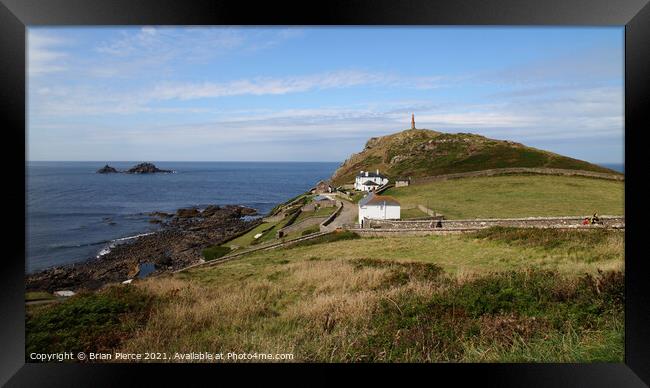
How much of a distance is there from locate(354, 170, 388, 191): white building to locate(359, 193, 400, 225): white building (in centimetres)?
397

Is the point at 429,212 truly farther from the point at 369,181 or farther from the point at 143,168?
the point at 143,168

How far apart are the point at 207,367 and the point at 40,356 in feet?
7.46

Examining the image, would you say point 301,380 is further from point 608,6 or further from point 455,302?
point 608,6

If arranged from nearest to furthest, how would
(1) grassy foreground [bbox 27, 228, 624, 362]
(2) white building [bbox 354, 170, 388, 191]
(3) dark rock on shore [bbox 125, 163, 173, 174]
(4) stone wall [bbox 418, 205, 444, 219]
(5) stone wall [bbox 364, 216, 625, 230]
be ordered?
(1) grassy foreground [bbox 27, 228, 624, 362] < (3) dark rock on shore [bbox 125, 163, 173, 174] < (5) stone wall [bbox 364, 216, 625, 230] < (4) stone wall [bbox 418, 205, 444, 219] < (2) white building [bbox 354, 170, 388, 191]

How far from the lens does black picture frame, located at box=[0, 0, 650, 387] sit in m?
4.20

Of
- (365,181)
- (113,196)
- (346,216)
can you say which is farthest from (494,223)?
(113,196)

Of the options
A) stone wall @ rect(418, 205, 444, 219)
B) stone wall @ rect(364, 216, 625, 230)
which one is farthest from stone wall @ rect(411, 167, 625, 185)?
stone wall @ rect(418, 205, 444, 219)

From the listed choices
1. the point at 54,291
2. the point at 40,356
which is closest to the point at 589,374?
the point at 40,356

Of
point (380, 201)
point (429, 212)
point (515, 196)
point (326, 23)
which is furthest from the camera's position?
point (380, 201)

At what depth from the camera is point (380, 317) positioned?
478 centimetres

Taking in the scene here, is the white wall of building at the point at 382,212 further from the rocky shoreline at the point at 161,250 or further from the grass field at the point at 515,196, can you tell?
the rocky shoreline at the point at 161,250

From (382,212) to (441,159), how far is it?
6.29 meters

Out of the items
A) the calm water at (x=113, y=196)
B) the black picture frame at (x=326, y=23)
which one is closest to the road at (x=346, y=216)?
the calm water at (x=113, y=196)

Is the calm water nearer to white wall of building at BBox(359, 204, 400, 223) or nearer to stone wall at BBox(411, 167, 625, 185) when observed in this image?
white wall of building at BBox(359, 204, 400, 223)
